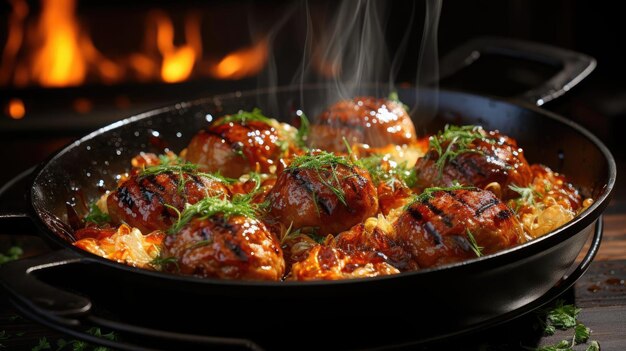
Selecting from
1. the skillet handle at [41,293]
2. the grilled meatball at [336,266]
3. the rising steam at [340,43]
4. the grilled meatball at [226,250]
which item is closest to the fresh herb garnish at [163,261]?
the grilled meatball at [226,250]

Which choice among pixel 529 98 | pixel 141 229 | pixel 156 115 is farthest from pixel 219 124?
pixel 529 98

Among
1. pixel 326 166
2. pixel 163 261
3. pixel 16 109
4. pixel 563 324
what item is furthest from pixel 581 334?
pixel 16 109

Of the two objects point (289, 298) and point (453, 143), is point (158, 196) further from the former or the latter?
point (453, 143)

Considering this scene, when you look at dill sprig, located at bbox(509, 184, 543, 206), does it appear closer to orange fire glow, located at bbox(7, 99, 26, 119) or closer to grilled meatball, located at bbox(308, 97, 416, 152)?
grilled meatball, located at bbox(308, 97, 416, 152)

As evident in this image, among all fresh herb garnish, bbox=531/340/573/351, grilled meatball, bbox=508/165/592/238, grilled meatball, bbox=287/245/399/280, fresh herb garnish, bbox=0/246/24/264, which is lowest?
fresh herb garnish, bbox=0/246/24/264

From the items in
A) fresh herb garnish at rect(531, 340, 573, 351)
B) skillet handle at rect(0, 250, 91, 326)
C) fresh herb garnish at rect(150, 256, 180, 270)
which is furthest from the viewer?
fresh herb garnish at rect(531, 340, 573, 351)

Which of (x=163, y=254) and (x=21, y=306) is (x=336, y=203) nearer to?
(x=163, y=254)

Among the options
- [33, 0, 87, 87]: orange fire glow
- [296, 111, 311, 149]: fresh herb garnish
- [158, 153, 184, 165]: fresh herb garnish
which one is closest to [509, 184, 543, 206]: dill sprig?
[296, 111, 311, 149]: fresh herb garnish
